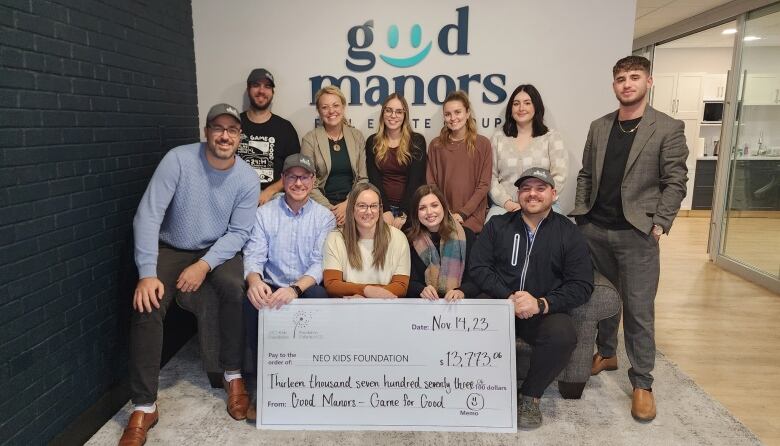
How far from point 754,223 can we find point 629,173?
3.54 metres

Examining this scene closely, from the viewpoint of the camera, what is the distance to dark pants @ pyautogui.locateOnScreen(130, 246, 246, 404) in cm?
233

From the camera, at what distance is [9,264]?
1.96 meters

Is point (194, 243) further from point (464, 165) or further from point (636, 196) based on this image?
point (636, 196)

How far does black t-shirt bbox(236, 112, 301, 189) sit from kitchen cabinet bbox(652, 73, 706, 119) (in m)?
7.37

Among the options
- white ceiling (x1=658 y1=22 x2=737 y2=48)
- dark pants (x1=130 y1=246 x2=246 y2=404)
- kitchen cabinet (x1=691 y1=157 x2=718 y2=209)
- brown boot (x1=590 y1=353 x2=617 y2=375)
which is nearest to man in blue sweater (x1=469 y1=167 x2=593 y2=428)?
brown boot (x1=590 y1=353 x2=617 y2=375)

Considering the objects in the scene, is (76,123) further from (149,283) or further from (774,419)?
(774,419)

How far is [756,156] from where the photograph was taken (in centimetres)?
508

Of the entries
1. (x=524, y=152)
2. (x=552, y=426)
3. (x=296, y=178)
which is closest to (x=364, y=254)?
(x=296, y=178)

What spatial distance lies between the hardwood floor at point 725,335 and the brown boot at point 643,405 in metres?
Answer: 0.49

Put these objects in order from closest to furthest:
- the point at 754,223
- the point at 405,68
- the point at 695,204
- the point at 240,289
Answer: the point at 240,289, the point at 405,68, the point at 754,223, the point at 695,204

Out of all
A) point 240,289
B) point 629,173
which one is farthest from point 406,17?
point 240,289

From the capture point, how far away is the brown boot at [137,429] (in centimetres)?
224

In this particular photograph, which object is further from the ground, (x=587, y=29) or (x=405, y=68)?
(x=587, y=29)

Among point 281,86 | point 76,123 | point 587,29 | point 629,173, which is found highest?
point 587,29
